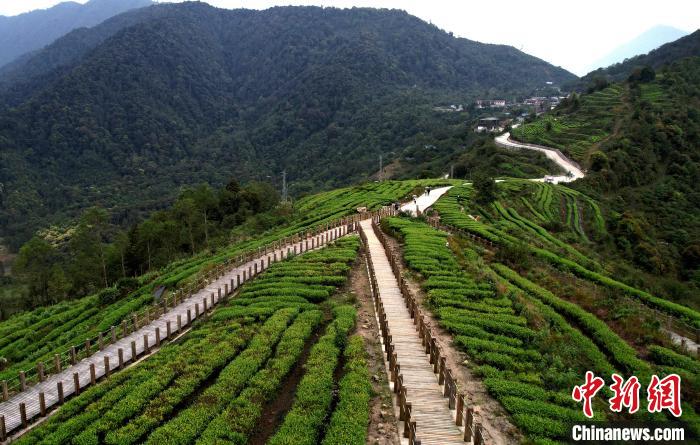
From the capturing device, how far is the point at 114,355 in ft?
73.8

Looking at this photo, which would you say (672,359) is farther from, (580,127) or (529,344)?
(580,127)

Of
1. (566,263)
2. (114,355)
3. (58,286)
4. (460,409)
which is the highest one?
(460,409)

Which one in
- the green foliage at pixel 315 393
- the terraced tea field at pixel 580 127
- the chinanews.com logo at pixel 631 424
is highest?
the terraced tea field at pixel 580 127

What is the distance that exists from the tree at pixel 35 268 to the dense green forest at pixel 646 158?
61600 mm

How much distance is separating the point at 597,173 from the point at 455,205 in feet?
125

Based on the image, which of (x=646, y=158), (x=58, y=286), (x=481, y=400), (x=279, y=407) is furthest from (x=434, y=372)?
(x=646, y=158)

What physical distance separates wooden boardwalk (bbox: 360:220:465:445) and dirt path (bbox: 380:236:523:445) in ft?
4.13

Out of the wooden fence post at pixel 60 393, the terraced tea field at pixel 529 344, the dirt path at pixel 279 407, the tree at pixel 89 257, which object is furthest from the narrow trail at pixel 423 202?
the wooden fence post at pixel 60 393

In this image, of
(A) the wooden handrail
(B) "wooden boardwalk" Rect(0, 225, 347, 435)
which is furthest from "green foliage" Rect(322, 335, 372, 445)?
(B) "wooden boardwalk" Rect(0, 225, 347, 435)

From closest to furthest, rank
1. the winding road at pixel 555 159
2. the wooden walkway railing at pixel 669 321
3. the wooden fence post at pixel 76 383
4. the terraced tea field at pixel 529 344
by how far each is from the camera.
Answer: the terraced tea field at pixel 529 344 → the wooden fence post at pixel 76 383 → the wooden walkway railing at pixel 669 321 → the winding road at pixel 555 159

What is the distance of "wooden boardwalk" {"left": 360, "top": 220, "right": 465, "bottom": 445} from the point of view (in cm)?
1459

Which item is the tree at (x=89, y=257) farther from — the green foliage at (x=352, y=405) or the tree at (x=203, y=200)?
the green foliage at (x=352, y=405)

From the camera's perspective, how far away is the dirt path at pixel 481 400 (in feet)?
50.1

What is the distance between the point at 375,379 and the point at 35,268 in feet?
167
